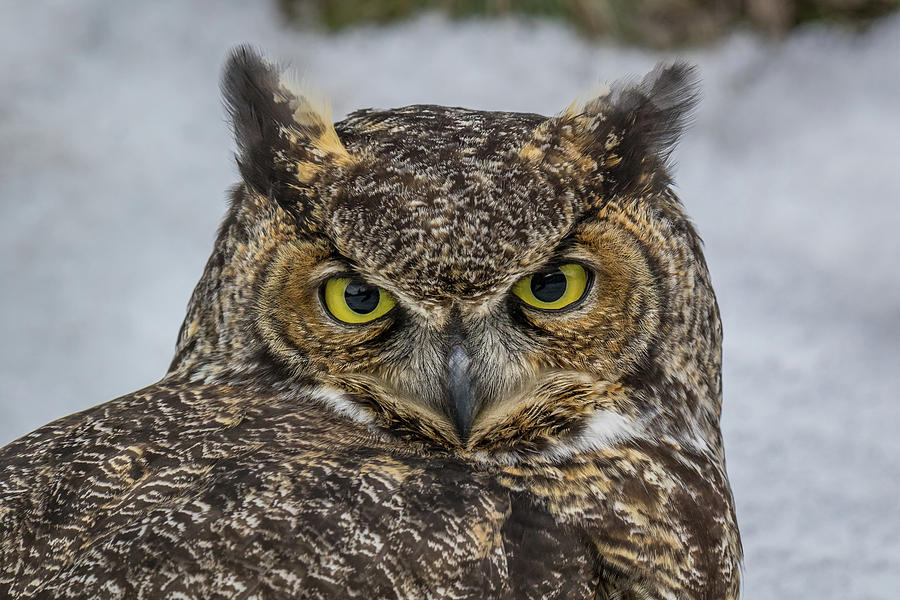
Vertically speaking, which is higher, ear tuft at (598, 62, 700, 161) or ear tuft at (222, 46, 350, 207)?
ear tuft at (598, 62, 700, 161)

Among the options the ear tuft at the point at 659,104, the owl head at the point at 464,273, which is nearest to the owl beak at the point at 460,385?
the owl head at the point at 464,273

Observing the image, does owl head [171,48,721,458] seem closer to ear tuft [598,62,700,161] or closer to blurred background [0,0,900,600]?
ear tuft [598,62,700,161]

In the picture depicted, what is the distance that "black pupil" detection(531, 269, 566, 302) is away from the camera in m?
1.87

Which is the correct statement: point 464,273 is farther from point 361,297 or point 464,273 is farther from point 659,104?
point 659,104

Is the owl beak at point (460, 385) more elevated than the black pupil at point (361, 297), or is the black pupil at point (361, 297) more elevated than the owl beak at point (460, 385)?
A: the black pupil at point (361, 297)

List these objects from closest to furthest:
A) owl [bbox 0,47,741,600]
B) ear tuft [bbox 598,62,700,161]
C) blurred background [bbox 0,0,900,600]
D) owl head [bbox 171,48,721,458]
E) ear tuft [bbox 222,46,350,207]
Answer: owl [bbox 0,47,741,600] < owl head [bbox 171,48,721,458] < ear tuft [bbox 222,46,350,207] < ear tuft [bbox 598,62,700,161] < blurred background [bbox 0,0,900,600]

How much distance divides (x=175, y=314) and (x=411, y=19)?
201 cm

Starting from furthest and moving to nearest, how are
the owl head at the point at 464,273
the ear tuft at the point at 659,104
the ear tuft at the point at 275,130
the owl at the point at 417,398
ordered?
the ear tuft at the point at 659,104, the ear tuft at the point at 275,130, the owl head at the point at 464,273, the owl at the point at 417,398

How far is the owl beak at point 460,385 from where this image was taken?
1866 millimetres

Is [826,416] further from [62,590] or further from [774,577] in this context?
[62,590]

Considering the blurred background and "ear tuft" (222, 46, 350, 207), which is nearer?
"ear tuft" (222, 46, 350, 207)

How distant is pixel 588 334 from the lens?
191cm

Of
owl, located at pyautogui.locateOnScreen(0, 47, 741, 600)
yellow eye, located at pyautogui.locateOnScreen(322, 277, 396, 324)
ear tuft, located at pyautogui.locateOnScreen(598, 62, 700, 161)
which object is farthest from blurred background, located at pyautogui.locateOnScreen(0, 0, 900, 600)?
yellow eye, located at pyautogui.locateOnScreen(322, 277, 396, 324)

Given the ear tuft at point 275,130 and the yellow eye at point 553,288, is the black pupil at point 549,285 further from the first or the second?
the ear tuft at point 275,130
